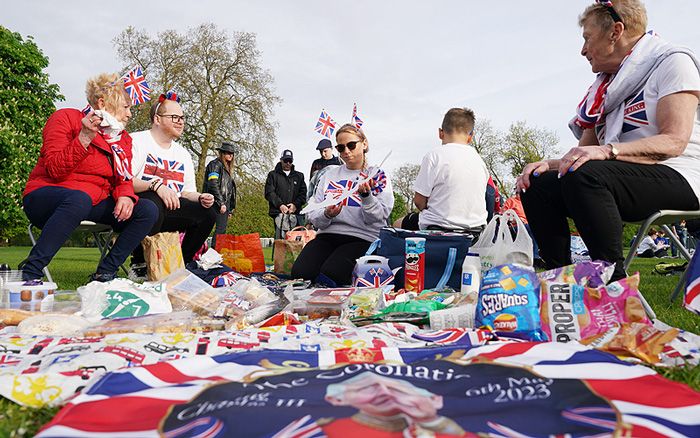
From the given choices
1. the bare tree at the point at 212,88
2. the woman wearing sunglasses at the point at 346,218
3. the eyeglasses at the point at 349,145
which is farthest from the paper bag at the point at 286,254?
the bare tree at the point at 212,88

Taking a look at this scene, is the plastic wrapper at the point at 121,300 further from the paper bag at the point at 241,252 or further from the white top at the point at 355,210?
the paper bag at the point at 241,252

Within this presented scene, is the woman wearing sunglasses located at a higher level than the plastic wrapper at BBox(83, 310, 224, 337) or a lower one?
higher

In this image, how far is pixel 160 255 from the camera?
3.93 metres

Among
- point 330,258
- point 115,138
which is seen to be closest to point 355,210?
point 330,258

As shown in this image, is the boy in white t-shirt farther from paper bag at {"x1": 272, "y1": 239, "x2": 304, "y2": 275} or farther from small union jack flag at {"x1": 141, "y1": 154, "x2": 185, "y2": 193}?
small union jack flag at {"x1": 141, "y1": 154, "x2": 185, "y2": 193}

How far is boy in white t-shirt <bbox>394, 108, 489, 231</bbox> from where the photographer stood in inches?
145

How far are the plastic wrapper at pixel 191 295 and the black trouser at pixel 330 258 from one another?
1121 mm

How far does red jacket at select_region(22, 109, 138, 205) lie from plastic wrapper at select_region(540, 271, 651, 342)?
9.49 ft

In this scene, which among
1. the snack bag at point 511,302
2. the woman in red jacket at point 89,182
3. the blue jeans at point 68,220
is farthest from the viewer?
the woman in red jacket at point 89,182

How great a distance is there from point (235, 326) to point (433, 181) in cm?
202

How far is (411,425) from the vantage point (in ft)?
2.85

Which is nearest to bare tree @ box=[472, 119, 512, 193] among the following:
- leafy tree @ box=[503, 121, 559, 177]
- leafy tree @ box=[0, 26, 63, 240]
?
leafy tree @ box=[503, 121, 559, 177]

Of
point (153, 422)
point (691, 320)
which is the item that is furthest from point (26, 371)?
point (691, 320)

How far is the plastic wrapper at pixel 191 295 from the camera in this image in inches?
104
